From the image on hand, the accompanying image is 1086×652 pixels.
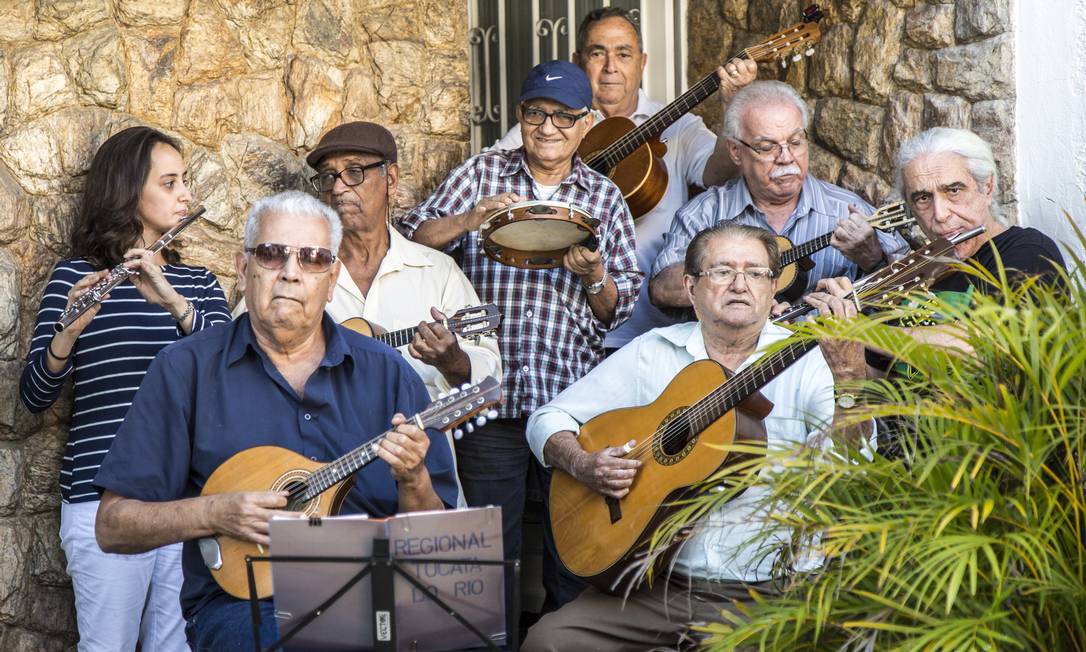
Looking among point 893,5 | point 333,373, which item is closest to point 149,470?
point 333,373

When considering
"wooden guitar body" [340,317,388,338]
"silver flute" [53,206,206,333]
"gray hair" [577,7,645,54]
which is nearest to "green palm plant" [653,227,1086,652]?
"wooden guitar body" [340,317,388,338]

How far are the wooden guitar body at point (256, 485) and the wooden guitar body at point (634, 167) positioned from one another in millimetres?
1947

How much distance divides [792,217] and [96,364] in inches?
91.9

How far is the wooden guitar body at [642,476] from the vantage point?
321cm

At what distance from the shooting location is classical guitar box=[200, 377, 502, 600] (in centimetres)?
293

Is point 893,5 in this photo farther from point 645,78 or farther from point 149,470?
point 149,470

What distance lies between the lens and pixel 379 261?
4211 mm

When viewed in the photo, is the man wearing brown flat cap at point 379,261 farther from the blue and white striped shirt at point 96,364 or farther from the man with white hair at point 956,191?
the man with white hair at point 956,191

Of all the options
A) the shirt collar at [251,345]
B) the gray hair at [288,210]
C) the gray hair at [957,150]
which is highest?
the gray hair at [957,150]

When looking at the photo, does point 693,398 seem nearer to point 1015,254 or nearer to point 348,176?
point 1015,254

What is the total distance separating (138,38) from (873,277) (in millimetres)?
2732

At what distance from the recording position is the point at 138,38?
445 cm

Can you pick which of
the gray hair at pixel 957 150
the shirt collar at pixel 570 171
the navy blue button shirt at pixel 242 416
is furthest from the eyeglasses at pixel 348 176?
the gray hair at pixel 957 150

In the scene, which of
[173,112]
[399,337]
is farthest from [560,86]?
[173,112]
